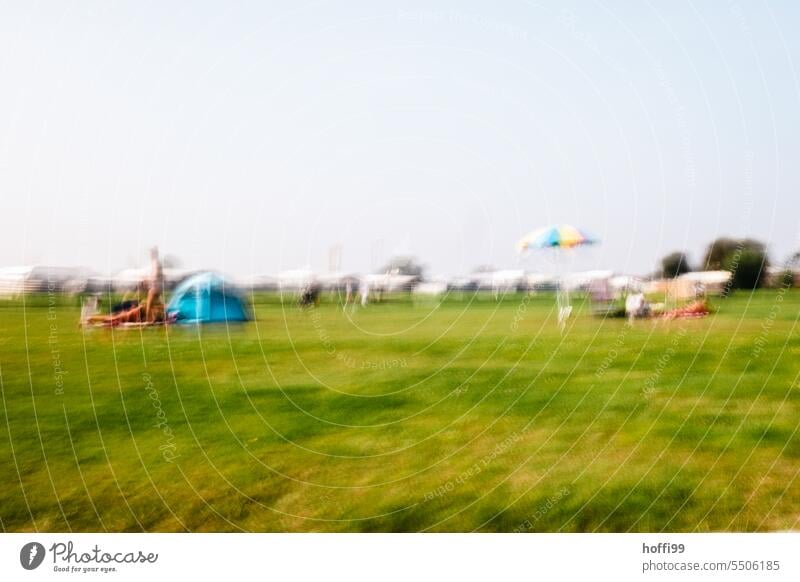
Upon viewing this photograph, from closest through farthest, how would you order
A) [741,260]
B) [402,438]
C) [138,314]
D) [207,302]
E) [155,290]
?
[402,438] → [741,260] → [155,290] → [138,314] → [207,302]

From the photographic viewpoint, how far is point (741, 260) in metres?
5.66

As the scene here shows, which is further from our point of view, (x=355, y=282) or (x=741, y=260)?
(x=355, y=282)

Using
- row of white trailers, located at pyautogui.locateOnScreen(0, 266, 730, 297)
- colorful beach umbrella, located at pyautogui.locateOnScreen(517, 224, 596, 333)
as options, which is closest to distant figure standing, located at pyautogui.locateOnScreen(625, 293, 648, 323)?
row of white trailers, located at pyautogui.locateOnScreen(0, 266, 730, 297)

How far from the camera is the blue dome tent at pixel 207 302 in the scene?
26.0 ft

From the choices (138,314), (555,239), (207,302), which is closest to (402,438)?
(555,239)

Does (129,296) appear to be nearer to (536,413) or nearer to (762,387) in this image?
(536,413)

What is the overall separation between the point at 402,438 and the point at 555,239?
95.9 inches

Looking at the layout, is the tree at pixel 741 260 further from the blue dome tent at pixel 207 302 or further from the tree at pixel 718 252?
the blue dome tent at pixel 207 302

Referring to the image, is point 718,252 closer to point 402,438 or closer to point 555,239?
point 555,239

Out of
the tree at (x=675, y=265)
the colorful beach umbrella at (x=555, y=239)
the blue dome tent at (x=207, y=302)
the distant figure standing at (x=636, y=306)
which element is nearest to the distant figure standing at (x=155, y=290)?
the blue dome tent at (x=207, y=302)

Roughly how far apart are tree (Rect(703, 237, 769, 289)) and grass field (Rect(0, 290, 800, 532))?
32 cm

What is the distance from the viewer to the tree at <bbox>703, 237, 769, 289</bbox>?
5.24 meters
